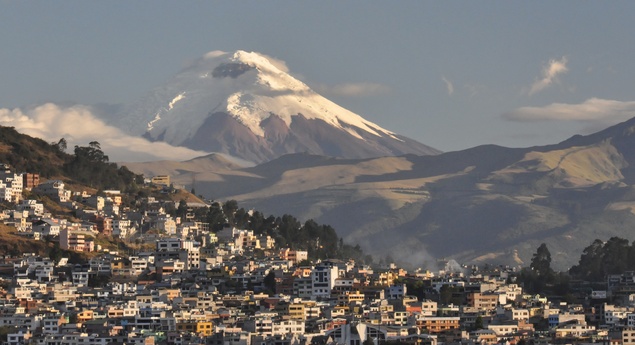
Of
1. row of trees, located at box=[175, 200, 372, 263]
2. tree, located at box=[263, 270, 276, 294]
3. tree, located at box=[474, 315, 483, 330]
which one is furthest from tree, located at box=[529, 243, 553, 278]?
tree, located at box=[474, 315, 483, 330]

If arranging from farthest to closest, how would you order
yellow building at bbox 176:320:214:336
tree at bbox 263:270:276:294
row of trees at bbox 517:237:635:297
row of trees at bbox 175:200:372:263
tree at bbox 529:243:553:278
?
row of trees at bbox 175:200:372:263 < tree at bbox 529:243:553:278 < row of trees at bbox 517:237:635:297 < tree at bbox 263:270:276:294 < yellow building at bbox 176:320:214:336

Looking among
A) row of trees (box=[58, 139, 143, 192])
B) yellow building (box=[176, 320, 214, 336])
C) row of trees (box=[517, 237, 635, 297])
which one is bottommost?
yellow building (box=[176, 320, 214, 336])

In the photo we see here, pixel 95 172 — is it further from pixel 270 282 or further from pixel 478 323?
pixel 478 323

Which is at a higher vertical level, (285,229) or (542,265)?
(285,229)

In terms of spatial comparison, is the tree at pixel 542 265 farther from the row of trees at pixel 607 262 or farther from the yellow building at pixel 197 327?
the yellow building at pixel 197 327

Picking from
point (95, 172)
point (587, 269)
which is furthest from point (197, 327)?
point (95, 172)

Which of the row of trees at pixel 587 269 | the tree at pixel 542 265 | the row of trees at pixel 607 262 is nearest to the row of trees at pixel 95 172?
the tree at pixel 542 265

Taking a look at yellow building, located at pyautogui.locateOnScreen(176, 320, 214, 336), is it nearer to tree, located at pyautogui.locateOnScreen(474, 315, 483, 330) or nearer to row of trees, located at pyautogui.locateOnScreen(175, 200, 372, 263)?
tree, located at pyautogui.locateOnScreen(474, 315, 483, 330)

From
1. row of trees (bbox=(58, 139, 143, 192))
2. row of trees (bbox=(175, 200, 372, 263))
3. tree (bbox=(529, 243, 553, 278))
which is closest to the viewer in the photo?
tree (bbox=(529, 243, 553, 278))

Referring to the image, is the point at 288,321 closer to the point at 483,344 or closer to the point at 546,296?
the point at 483,344

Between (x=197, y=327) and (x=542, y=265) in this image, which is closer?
(x=197, y=327)

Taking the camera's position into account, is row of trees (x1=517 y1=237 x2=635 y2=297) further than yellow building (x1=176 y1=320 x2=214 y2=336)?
Yes

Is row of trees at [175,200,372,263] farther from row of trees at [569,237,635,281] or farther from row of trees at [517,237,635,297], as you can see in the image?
row of trees at [569,237,635,281]

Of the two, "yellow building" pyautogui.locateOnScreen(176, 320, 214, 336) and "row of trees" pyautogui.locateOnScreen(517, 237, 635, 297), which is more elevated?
"row of trees" pyautogui.locateOnScreen(517, 237, 635, 297)
